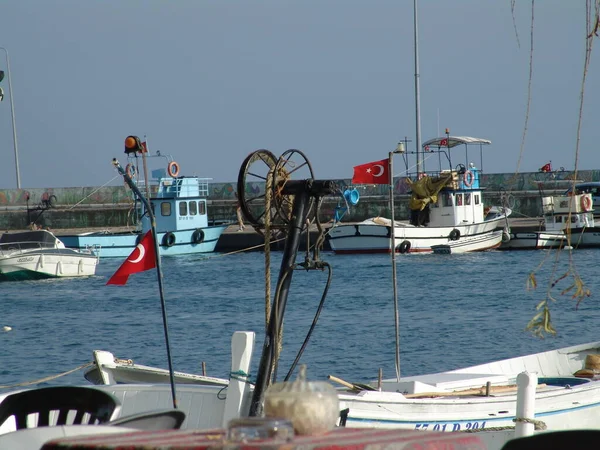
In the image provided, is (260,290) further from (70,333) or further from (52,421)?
(52,421)

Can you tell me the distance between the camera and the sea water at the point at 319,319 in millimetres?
17203

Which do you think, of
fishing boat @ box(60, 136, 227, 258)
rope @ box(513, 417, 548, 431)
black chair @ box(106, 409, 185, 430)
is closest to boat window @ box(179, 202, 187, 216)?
fishing boat @ box(60, 136, 227, 258)

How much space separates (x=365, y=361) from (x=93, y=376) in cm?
831

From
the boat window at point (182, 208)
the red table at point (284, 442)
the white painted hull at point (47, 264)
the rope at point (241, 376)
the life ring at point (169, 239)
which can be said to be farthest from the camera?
the boat window at point (182, 208)

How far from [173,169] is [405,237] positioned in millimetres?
10610

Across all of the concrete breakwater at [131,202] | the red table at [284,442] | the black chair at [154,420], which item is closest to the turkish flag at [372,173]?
the black chair at [154,420]

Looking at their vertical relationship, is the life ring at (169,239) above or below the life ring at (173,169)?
below

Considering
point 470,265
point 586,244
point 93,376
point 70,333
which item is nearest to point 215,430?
point 93,376

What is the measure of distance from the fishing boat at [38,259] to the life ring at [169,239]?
22.8 feet

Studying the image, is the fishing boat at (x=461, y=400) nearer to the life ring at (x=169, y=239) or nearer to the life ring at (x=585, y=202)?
the life ring at (x=585, y=202)

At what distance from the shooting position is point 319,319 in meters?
22.0

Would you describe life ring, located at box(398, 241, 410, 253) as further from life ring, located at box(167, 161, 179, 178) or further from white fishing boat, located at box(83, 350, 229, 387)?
white fishing boat, located at box(83, 350, 229, 387)

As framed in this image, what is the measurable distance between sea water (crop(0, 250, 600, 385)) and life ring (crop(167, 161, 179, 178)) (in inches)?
243

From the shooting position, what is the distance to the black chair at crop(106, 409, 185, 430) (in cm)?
351
